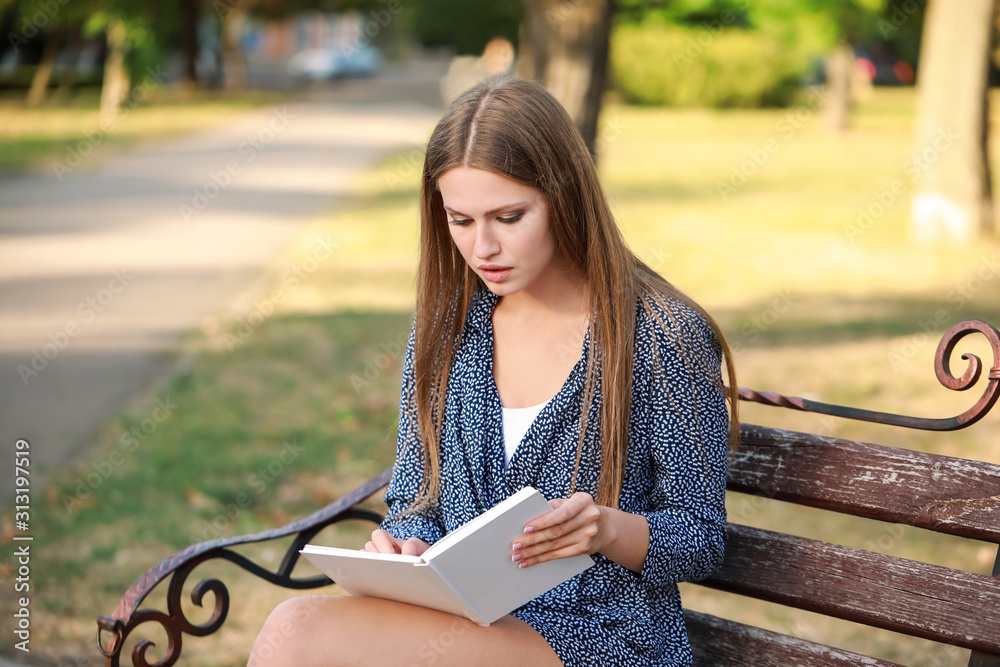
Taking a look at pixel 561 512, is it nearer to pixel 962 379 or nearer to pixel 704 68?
pixel 962 379

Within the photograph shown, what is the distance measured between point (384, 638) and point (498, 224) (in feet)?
2.58

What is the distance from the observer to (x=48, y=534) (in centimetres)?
427

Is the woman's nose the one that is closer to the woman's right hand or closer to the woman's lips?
the woman's lips

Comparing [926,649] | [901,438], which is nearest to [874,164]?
[901,438]

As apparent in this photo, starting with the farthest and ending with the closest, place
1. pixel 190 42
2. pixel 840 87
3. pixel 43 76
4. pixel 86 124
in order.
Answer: pixel 190 42, pixel 43 76, pixel 86 124, pixel 840 87

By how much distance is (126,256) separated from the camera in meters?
9.87

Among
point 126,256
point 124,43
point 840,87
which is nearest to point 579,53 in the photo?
point 126,256

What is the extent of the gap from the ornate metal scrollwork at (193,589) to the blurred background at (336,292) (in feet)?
4.15

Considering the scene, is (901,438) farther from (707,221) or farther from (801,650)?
(707,221)

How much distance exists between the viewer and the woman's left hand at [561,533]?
167 cm

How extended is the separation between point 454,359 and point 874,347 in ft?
16.6

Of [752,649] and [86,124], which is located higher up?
[752,649]

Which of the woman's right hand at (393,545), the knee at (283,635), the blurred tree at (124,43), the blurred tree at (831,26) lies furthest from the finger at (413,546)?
the blurred tree at (124,43)

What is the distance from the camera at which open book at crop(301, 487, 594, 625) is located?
1.62 meters
